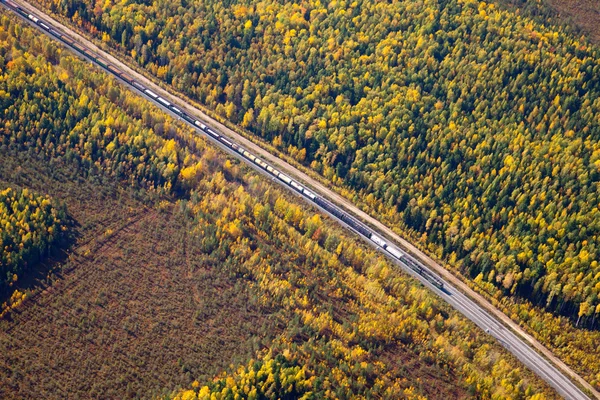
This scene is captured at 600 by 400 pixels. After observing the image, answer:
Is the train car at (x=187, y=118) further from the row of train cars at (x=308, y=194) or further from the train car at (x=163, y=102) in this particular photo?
the train car at (x=163, y=102)

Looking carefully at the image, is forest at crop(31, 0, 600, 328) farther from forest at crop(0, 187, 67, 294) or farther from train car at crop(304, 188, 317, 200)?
forest at crop(0, 187, 67, 294)

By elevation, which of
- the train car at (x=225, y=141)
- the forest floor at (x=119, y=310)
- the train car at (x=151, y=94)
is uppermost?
the train car at (x=151, y=94)

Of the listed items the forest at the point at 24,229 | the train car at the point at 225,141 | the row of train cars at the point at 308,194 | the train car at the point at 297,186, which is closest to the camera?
the forest at the point at 24,229

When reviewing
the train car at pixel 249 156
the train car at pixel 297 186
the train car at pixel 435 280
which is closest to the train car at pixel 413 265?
the train car at pixel 435 280

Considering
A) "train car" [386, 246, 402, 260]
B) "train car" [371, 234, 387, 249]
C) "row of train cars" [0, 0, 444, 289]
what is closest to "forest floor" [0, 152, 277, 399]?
"row of train cars" [0, 0, 444, 289]

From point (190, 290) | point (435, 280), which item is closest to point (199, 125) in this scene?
point (190, 290)

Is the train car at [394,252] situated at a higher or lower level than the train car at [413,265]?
higher

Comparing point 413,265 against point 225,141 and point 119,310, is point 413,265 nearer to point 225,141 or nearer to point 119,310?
point 225,141
